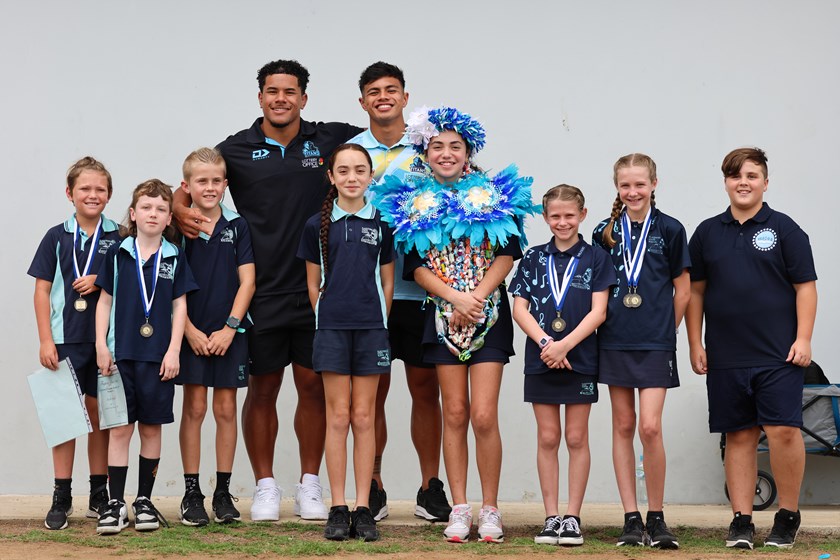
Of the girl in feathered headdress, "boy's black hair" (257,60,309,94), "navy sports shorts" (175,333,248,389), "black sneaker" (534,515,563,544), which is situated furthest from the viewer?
"boy's black hair" (257,60,309,94)

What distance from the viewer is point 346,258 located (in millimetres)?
4668

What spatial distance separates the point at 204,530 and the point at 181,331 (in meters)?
0.86

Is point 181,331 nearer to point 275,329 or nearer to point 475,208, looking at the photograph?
point 275,329

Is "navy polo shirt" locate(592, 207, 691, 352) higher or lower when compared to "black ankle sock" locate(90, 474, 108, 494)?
higher

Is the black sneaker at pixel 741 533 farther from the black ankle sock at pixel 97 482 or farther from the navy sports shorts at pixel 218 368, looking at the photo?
the black ankle sock at pixel 97 482

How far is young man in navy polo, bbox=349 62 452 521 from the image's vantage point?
16.6 feet

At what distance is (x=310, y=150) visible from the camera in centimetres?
524

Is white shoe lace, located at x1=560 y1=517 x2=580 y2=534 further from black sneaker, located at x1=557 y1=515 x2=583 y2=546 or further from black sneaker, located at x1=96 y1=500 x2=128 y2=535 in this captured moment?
black sneaker, located at x1=96 y1=500 x2=128 y2=535

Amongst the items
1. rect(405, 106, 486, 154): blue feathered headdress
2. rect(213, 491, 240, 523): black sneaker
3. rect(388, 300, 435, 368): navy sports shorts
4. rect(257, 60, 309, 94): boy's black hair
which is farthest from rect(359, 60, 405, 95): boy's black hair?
rect(213, 491, 240, 523): black sneaker

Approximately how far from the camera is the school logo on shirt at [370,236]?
471 centimetres

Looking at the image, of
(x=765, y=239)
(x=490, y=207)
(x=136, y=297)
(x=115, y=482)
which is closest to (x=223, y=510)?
(x=115, y=482)

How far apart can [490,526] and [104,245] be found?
2145 millimetres

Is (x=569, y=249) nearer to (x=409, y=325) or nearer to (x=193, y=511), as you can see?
(x=409, y=325)

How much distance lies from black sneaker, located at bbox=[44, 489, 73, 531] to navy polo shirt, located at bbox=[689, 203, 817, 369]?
9.56 feet
